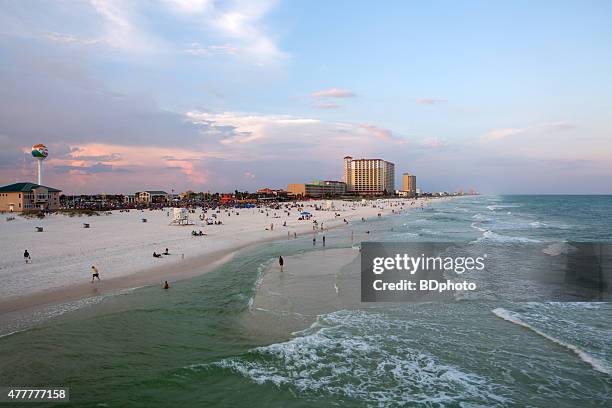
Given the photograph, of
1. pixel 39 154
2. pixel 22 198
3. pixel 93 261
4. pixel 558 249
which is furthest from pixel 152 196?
pixel 558 249

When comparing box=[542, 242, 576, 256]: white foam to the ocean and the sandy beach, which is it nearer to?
the ocean

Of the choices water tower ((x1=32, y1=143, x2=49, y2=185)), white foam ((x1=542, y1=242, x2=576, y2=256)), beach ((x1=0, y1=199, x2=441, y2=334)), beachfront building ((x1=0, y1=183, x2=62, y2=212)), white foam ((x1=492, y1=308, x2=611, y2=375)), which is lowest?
white foam ((x1=492, y1=308, x2=611, y2=375))

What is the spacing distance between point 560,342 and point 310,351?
8.13m

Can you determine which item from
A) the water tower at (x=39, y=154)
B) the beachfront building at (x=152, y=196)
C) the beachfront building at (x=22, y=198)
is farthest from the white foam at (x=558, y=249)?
the beachfront building at (x=152, y=196)

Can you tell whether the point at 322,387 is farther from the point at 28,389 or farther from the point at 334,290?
the point at 334,290

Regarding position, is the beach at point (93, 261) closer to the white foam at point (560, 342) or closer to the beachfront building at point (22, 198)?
the white foam at point (560, 342)

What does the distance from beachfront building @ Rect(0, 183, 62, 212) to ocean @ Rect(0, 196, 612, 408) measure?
65.9m

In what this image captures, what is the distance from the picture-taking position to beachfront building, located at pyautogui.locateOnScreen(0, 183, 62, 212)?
Answer: 63688 millimetres

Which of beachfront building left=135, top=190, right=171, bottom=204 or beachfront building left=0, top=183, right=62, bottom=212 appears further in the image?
beachfront building left=135, top=190, right=171, bottom=204

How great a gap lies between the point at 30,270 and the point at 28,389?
14.1 m

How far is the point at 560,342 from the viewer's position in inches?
438

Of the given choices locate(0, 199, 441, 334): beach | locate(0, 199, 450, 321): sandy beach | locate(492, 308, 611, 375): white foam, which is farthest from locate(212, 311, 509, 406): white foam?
locate(0, 199, 450, 321): sandy beach

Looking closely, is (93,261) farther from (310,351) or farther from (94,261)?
(310,351)

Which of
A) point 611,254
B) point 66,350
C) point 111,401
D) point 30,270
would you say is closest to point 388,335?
point 111,401
